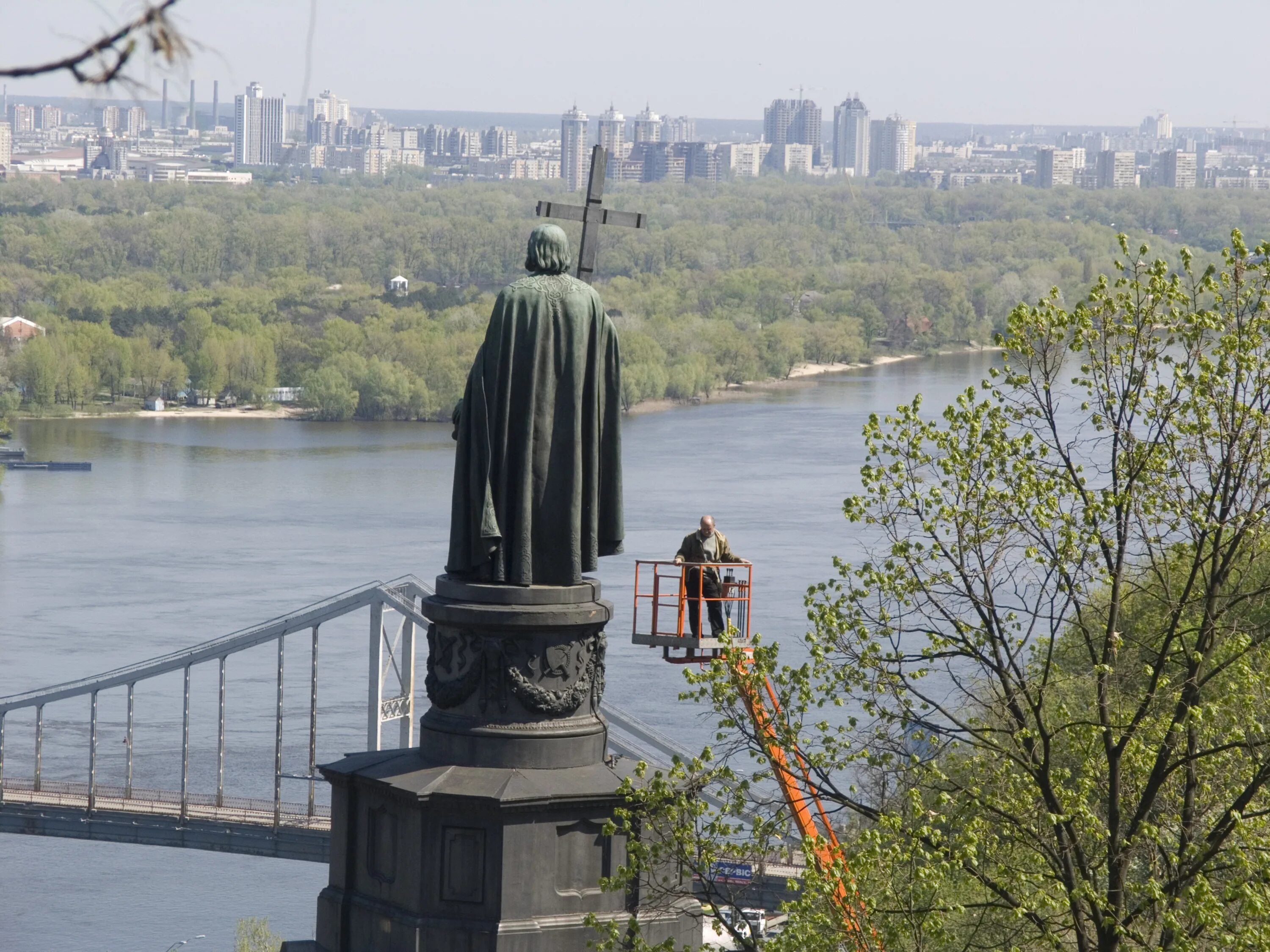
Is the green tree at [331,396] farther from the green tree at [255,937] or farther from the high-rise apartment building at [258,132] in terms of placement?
the high-rise apartment building at [258,132]

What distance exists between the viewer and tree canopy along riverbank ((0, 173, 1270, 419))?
7694 centimetres

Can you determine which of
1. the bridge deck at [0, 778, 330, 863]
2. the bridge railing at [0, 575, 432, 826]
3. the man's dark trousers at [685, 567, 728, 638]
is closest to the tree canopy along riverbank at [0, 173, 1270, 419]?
the bridge railing at [0, 575, 432, 826]

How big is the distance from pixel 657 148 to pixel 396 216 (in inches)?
2873

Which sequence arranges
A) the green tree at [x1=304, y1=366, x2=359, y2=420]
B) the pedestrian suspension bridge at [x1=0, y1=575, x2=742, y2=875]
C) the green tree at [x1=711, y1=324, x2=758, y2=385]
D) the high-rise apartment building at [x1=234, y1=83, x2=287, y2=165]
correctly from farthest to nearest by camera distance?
1. the high-rise apartment building at [x1=234, y1=83, x2=287, y2=165]
2. the green tree at [x1=711, y1=324, x2=758, y2=385]
3. the green tree at [x1=304, y1=366, x2=359, y2=420]
4. the pedestrian suspension bridge at [x1=0, y1=575, x2=742, y2=875]

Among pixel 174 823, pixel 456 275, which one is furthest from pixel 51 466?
pixel 456 275

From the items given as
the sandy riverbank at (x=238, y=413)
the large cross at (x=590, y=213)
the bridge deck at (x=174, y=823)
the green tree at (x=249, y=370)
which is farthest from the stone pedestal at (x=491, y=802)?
the green tree at (x=249, y=370)

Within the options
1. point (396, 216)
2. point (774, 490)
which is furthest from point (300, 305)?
point (774, 490)

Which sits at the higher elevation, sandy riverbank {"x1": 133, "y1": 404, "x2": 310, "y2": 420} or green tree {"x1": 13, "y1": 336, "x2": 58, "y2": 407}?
green tree {"x1": 13, "y1": 336, "x2": 58, "y2": 407}

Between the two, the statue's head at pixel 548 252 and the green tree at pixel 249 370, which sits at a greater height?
the statue's head at pixel 548 252

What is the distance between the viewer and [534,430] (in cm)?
653

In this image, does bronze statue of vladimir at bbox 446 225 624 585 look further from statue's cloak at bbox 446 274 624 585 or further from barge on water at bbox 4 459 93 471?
barge on water at bbox 4 459 93 471

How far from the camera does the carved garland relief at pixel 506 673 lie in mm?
6328

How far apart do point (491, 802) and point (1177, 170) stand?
194507mm

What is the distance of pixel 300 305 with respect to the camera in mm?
91562
